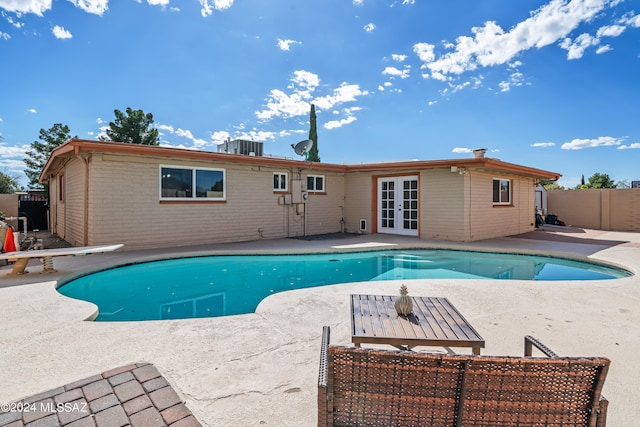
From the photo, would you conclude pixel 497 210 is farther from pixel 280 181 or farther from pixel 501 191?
pixel 280 181

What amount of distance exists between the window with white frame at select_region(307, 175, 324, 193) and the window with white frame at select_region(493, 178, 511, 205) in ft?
19.7

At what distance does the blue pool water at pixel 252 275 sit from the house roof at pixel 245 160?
266 centimetres

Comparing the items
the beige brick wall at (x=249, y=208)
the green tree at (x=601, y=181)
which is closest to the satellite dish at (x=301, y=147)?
the beige brick wall at (x=249, y=208)

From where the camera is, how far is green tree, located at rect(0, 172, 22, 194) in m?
25.6

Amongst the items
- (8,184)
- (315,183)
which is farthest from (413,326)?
(8,184)

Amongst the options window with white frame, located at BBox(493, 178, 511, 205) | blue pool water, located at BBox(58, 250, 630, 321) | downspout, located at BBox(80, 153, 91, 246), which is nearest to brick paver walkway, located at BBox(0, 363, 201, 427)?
blue pool water, located at BBox(58, 250, 630, 321)

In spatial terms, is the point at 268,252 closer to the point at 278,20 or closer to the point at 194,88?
the point at 278,20

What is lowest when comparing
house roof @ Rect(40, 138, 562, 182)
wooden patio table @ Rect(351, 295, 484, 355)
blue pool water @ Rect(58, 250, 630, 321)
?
blue pool water @ Rect(58, 250, 630, 321)

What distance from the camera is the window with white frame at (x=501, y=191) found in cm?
1138

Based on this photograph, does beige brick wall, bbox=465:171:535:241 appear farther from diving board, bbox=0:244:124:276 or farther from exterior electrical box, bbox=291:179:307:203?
diving board, bbox=0:244:124:276

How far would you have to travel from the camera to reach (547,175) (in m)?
13.0

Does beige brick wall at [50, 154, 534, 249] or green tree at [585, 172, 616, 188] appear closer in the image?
beige brick wall at [50, 154, 534, 249]

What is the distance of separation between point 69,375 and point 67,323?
48.8 inches

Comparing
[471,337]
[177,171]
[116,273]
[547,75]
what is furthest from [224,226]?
[547,75]
